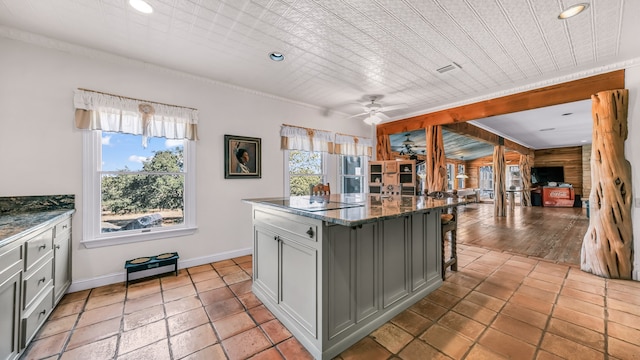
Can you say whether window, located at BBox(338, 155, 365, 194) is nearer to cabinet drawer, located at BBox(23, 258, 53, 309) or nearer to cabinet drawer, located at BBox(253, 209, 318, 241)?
cabinet drawer, located at BBox(253, 209, 318, 241)

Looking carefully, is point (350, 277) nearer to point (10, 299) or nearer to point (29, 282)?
point (10, 299)

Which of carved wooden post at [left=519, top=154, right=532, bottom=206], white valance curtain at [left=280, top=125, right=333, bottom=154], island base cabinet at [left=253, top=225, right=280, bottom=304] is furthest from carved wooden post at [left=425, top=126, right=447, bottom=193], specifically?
carved wooden post at [left=519, top=154, right=532, bottom=206]

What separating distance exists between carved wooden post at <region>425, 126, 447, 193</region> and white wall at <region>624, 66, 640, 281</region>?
2243 millimetres

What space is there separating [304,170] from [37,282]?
3473 mm

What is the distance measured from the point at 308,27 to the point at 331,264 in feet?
6.69

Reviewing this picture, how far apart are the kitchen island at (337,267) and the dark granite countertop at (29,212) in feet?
5.11

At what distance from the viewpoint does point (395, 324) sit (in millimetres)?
2018

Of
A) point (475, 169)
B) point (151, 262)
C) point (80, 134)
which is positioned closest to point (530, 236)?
point (151, 262)

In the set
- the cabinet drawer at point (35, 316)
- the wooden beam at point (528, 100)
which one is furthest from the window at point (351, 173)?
the cabinet drawer at point (35, 316)

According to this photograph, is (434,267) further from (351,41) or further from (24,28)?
(24,28)

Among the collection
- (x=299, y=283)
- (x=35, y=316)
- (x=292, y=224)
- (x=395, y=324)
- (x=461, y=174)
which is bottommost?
(x=395, y=324)

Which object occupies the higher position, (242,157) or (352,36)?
(352,36)

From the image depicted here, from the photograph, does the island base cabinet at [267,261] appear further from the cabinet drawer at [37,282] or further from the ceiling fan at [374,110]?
the ceiling fan at [374,110]

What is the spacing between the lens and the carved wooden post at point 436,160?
15.4 feet
